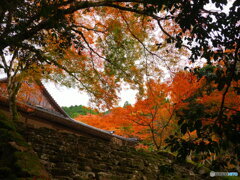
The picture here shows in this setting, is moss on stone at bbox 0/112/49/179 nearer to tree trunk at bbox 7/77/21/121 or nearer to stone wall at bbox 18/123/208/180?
→ stone wall at bbox 18/123/208/180

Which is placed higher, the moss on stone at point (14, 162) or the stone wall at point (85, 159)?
the moss on stone at point (14, 162)

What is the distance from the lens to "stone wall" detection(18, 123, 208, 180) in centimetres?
419

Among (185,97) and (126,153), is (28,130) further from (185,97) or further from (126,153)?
(185,97)

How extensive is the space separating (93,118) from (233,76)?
721 inches

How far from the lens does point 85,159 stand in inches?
195

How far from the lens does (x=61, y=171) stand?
12.9 feet

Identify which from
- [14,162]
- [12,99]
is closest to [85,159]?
[14,162]

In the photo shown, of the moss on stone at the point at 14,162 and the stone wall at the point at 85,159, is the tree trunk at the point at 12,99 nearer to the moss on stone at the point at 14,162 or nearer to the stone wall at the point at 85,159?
the stone wall at the point at 85,159

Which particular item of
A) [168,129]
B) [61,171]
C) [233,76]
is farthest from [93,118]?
[233,76]

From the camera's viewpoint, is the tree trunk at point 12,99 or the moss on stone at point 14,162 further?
the tree trunk at point 12,99

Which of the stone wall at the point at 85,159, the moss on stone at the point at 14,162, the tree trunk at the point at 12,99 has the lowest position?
the stone wall at the point at 85,159

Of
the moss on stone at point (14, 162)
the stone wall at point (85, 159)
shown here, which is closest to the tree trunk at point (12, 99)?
the stone wall at point (85, 159)

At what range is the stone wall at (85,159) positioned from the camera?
4.19 metres

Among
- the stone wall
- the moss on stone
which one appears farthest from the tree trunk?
the moss on stone
